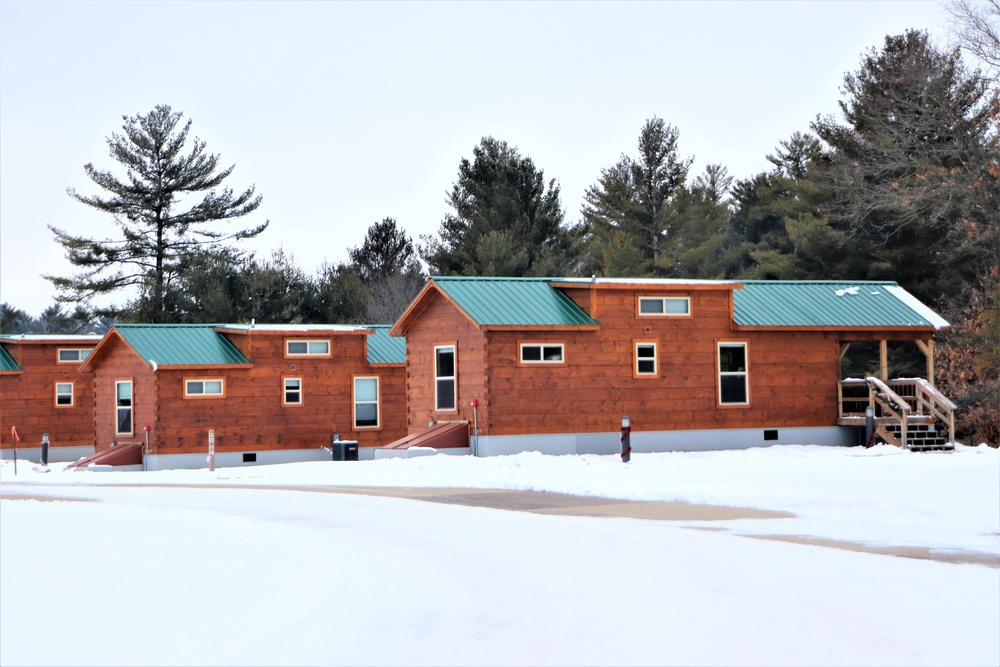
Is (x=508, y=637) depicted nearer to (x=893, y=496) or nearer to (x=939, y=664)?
(x=939, y=664)

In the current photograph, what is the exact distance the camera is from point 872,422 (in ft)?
101

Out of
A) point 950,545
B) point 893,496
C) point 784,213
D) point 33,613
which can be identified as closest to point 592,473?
point 893,496

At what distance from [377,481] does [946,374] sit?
75.2ft

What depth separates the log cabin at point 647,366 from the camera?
29438 mm

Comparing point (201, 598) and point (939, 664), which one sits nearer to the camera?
point (939, 664)

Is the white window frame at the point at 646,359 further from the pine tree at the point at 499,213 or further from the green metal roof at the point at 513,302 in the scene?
the pine tree at the point at 499,213

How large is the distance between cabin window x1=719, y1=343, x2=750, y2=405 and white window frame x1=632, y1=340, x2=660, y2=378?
1.75 meters

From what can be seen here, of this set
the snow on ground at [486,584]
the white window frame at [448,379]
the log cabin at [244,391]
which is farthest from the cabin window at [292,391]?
the snow on ground at [486,584]

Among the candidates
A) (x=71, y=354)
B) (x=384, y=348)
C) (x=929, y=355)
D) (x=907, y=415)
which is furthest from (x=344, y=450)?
(x=929, y=355)

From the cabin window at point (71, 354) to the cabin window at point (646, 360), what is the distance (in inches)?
817

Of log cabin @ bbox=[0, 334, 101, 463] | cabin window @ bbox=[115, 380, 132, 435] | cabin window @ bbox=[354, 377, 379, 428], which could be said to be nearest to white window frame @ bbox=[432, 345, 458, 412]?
cabin window @ bbox=[354, 377, 379, 428]

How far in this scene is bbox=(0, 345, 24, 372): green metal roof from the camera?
136 ft

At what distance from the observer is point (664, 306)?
31109 millimetres

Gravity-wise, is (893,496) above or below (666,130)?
below
